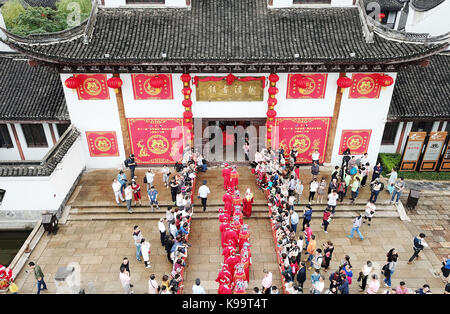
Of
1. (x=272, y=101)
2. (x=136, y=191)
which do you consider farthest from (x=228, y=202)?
(x=272, y=101)

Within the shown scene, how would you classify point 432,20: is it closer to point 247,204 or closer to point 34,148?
point 247,204

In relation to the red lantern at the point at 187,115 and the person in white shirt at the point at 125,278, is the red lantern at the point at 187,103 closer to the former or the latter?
the red lantern at the point at 187,115

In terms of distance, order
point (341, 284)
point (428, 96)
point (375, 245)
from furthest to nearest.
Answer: point (428, 96) → point (375, 245) → point (341, 284)

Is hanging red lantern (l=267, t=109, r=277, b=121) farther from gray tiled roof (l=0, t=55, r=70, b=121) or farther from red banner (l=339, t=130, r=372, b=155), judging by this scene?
gray tiled roof (l=0, t=55, r=70, b=121)

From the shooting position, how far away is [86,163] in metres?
19.8

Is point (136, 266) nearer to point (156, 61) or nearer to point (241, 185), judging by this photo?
point (241, 185)

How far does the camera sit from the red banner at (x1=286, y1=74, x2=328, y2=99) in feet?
58.5

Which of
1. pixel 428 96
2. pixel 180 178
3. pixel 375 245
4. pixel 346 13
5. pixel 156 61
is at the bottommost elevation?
pixel 375 245

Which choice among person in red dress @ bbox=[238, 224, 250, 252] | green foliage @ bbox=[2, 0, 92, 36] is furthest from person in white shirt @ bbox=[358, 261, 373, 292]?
green foliage @ bbox=[2, 0, 92, 36]

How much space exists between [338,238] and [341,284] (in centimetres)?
441

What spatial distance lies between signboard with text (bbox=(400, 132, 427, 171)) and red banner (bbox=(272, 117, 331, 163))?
462cm

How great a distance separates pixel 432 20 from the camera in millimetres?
27219

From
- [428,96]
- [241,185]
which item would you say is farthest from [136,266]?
[428,96]

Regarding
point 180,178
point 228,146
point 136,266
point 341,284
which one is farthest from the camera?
point 228,146
